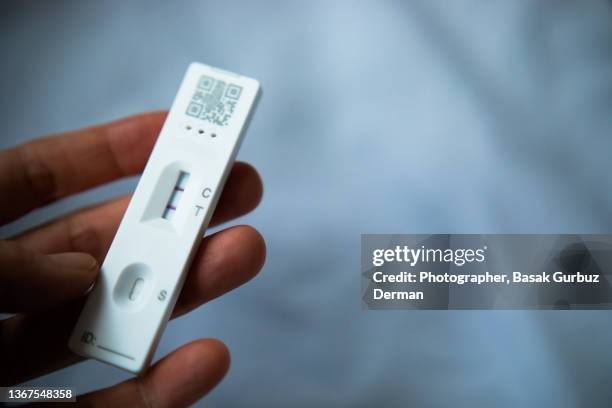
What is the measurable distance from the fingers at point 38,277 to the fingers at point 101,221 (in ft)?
0.35

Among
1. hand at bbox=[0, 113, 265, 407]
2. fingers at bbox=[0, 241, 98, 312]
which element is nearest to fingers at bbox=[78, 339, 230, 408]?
hand at bbox=[0, 113, 265, 407]

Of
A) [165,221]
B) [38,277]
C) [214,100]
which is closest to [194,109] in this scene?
[214,100]

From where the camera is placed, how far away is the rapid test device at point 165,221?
2.53 feet

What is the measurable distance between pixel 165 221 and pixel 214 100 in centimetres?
16

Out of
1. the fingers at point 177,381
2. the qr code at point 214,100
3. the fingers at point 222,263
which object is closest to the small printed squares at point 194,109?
the qr code at point 214,100

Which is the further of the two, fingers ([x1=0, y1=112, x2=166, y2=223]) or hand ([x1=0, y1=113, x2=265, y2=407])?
fingers ([x1=0, y1=112, x2=166, y2=223])

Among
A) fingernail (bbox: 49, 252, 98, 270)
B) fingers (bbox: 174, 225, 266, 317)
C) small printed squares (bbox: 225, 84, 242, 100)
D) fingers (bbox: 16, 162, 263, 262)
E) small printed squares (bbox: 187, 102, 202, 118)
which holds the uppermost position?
small printed squares (bbox: 225, 84, 242, 100)

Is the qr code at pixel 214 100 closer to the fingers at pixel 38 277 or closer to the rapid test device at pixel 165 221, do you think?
the rapid test device at pixel 165 221

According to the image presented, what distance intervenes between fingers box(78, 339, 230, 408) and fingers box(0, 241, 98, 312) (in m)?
0.12

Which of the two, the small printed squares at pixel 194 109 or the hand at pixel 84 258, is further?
the small printed squares at pixel 194 109

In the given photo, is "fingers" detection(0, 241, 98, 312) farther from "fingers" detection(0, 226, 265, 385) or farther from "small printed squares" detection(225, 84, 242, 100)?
"small printed squares" detection(225, 84, 242, 100)

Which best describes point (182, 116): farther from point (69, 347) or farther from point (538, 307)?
point (538, 307)

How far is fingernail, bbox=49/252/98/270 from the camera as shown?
732mm

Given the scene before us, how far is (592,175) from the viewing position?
3.67ft
